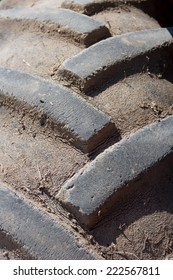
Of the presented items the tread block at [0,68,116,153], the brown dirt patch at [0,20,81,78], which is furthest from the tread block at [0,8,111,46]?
the tread block at [0,68,116,153]

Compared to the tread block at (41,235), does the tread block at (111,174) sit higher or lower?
higher

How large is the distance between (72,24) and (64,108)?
0.69 ft

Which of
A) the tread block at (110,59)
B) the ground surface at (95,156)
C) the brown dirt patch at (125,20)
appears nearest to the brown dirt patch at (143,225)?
the ground surface at (95,156)

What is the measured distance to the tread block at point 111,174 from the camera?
0.85m

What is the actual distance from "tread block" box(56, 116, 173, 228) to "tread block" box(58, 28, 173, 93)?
4.7 inches

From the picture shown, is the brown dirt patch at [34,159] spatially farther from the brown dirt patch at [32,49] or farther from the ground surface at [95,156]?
the brown dirt patch at [32,49]

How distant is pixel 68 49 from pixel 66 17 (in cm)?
7

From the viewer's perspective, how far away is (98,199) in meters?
0.85

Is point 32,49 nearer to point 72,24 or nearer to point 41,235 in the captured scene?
point 72,24

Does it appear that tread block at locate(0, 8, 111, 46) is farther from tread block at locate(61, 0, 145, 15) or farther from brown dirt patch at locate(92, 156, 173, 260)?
brown dirt patch at locate(92, 156, 173, 260)

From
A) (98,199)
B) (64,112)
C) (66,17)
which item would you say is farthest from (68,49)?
(98,199)

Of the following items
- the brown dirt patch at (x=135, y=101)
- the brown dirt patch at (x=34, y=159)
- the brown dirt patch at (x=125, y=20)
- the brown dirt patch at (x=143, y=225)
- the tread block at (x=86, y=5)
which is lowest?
the brown dirt patch at (x=143, y=225)

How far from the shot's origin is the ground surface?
86 centimetres

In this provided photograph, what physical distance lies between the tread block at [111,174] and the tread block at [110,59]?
0.12m
